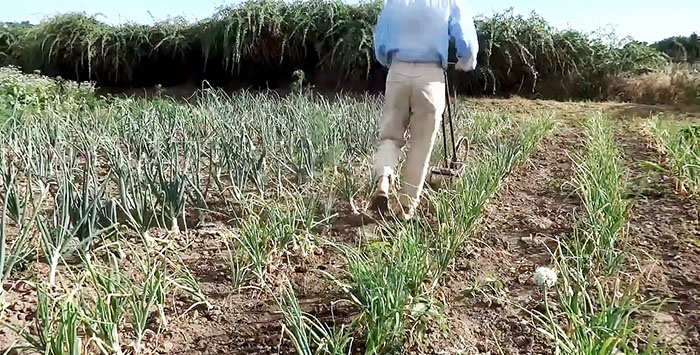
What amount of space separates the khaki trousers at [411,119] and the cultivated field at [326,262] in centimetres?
22

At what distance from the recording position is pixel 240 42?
34.5ft

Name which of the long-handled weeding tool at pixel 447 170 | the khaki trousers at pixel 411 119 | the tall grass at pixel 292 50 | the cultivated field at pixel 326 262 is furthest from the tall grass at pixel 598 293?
the tall grass at pixel 292 50

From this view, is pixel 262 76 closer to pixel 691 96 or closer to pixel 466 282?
pixel 691 96

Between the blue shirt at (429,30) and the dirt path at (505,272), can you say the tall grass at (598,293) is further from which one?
the blue shirt at (429,30)

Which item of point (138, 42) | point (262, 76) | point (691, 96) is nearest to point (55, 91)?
point (138, 42)

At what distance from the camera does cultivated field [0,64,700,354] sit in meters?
1.63

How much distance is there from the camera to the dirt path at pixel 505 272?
5.81 ft

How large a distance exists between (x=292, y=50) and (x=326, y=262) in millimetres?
8852

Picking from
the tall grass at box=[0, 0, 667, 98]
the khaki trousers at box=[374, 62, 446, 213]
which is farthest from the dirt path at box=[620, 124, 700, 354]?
the tall grass at box=[0, 0, 667, 98]

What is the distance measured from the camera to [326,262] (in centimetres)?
244

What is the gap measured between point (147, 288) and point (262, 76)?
997 centimetres

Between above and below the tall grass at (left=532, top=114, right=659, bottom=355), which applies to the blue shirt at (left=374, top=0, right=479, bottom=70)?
above

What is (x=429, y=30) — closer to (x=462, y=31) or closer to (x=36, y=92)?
(x=462, y=31)

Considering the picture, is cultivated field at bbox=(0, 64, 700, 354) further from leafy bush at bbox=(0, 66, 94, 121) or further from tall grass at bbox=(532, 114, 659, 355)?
leafy bush at bbox=(0, 66, 94, 121)
